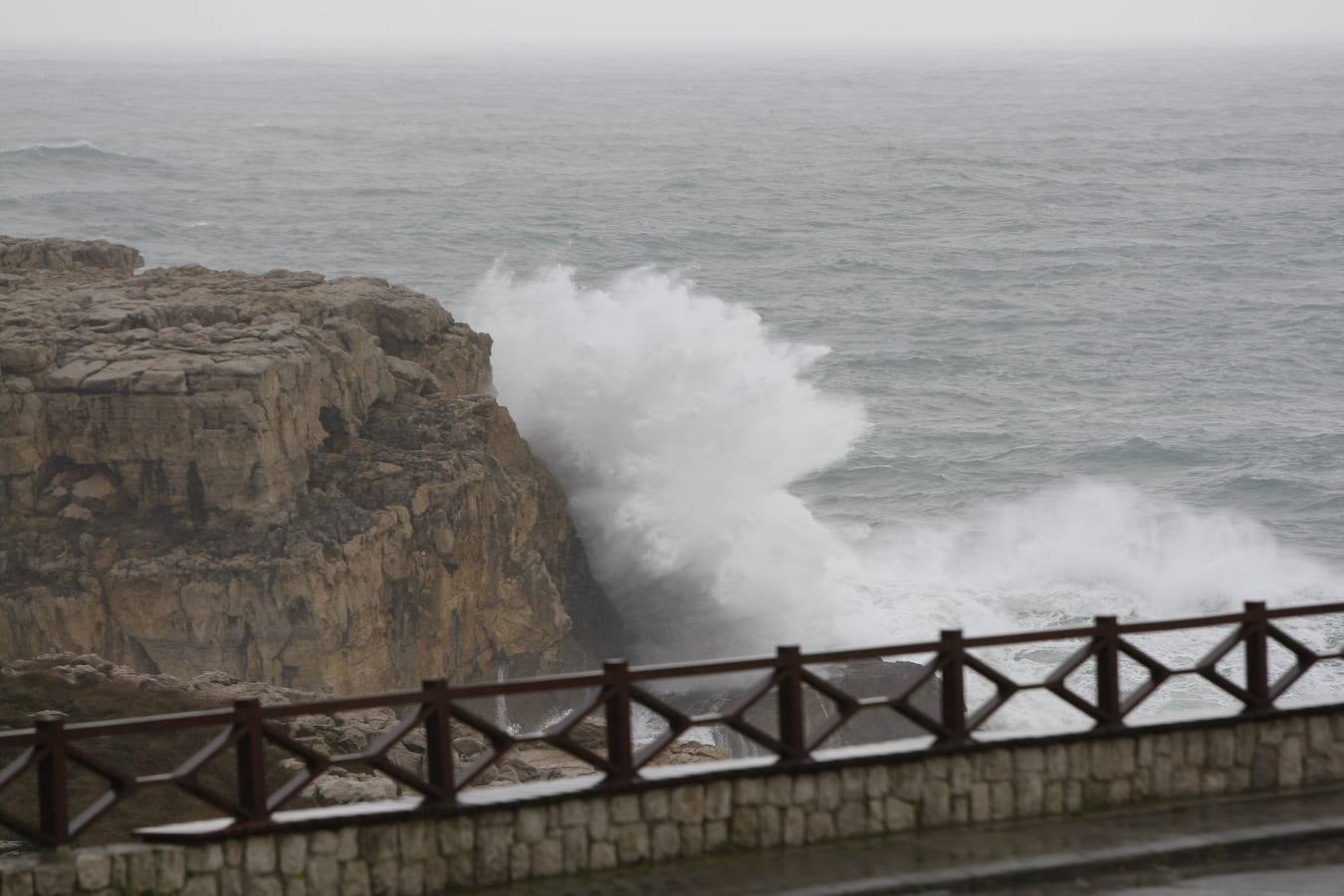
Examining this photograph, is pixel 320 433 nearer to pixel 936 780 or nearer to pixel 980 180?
pixel 936 780

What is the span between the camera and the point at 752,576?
2533cm

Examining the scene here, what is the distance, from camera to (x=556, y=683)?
7.84 meters

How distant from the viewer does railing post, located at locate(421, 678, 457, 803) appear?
7.65 m

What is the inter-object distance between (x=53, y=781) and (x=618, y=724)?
94.0 inches

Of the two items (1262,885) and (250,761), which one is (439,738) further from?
(1262,885)

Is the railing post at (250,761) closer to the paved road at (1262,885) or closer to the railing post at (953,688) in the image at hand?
the railing post at (953,688)

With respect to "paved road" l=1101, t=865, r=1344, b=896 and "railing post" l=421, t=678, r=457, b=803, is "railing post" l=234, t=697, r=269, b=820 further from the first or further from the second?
"paved road" l=1101, t=865, r=1344, b=896

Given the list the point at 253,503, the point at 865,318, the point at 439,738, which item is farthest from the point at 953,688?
the point at 865,318

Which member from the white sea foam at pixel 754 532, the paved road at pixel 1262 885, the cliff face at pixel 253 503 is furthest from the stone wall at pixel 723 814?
the white sea foam at pixel 754 532

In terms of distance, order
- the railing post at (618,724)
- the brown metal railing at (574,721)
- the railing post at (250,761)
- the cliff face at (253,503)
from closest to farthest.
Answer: the brown metal railing at (574,721) < the railing post at (250,761) < the railing post at (618,724) < the cliff face at (253,503)

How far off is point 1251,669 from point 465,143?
296 ft

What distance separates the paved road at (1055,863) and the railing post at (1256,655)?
597mm

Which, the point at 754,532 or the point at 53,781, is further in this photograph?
the point at 754,532

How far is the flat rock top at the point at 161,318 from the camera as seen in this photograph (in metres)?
17.9
